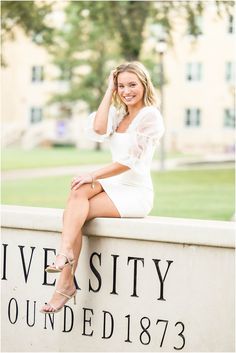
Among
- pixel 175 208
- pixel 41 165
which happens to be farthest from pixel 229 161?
pixel 175 208

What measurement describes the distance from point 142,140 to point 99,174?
0.31 metres

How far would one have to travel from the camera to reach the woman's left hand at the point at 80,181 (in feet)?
14.2

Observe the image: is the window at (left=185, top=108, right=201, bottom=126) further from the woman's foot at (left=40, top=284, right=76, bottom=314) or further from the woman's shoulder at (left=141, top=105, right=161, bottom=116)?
the woman's foot at (left=40, top=284, right=76, bottom=314)

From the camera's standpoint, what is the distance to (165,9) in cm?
1448

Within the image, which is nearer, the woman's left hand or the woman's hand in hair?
the woman's left hand

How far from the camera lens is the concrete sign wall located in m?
4.09

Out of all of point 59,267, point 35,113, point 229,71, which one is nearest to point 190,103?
point 229,71

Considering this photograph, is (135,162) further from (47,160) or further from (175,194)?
(47,160)

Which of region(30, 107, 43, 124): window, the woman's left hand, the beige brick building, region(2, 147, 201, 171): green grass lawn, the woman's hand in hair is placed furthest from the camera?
region(30, 107, 43, 124): window

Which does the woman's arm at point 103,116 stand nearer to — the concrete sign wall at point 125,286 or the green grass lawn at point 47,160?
the concrete sign wall at point 125,286

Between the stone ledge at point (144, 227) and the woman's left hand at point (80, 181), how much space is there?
8.2 inches

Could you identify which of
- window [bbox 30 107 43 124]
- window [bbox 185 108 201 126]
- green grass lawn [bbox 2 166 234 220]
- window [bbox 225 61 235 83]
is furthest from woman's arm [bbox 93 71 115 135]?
window [bbox 30 107 43 124]

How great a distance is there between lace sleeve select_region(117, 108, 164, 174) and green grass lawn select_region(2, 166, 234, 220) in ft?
22.2

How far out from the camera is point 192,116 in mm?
45188
